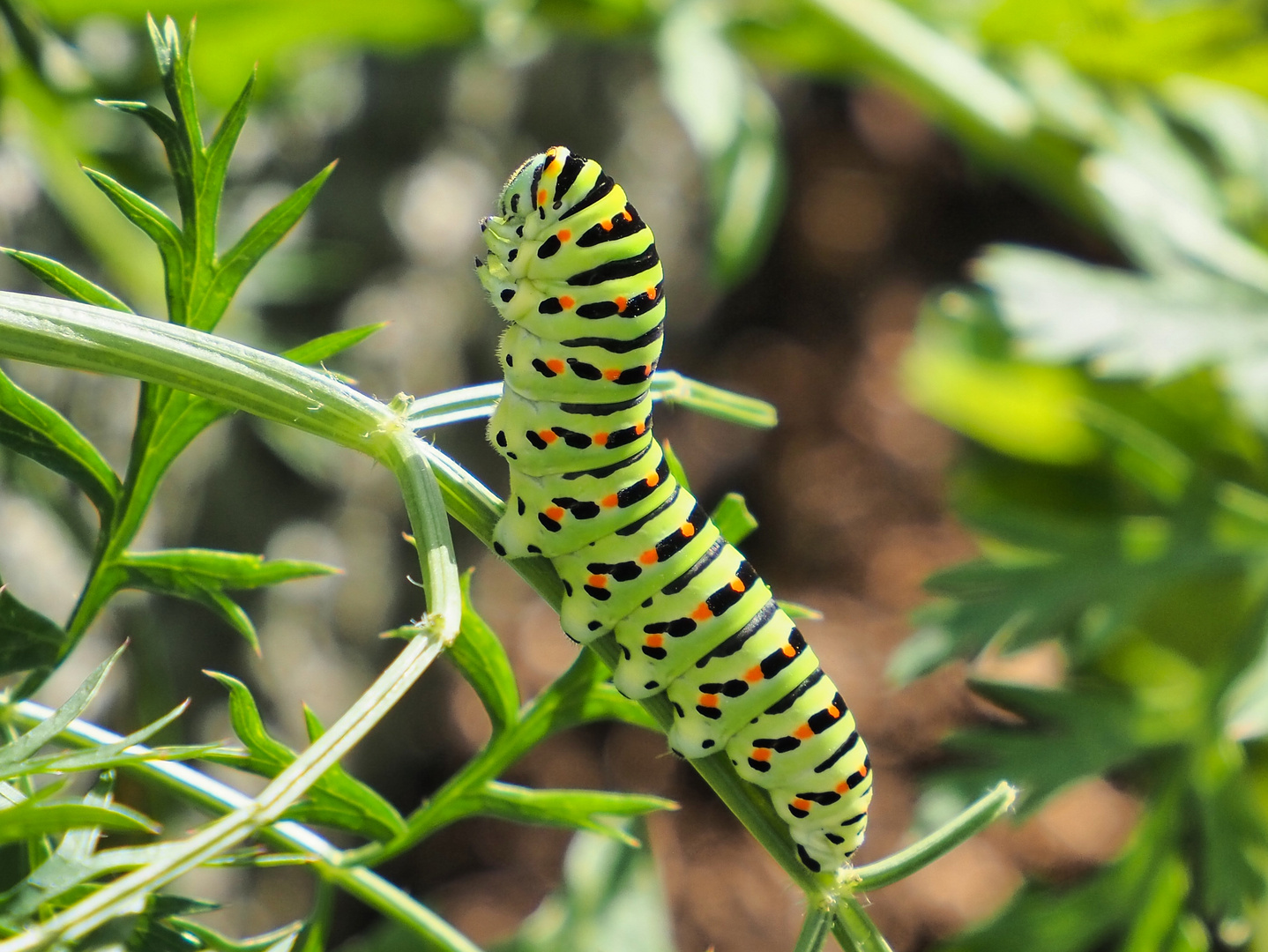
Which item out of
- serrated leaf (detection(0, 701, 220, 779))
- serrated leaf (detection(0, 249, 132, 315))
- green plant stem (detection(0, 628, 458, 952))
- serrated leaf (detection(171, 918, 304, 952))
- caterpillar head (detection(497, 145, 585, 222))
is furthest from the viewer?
caterpillar head (detection(497, 145, 585, 222))

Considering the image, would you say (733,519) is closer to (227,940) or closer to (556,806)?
(556,806)

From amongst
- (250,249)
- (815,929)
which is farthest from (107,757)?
(815,929)

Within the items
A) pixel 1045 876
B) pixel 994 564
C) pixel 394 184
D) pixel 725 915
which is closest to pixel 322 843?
pixel 994 564

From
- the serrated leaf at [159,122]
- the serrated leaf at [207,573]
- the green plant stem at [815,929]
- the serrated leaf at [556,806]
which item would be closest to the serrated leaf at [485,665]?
the serrated leaf at [556,806]

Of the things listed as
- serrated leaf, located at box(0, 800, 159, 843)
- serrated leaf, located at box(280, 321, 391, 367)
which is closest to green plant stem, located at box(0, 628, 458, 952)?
serrated leaf, located at box(0, 800, 159, 843)

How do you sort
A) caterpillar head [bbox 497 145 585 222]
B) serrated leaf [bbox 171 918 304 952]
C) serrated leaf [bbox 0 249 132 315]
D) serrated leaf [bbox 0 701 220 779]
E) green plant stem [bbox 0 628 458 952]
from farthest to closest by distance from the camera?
caterpillar head [bbox 497 145 585 222]
serrated leaf [bbox 171 918 304 952]
serrated leaf [bbox 0 249 132 315]
serrated leaf [bbox 0 701 220 779]
green plant stem [bbox 0 628 458 952]

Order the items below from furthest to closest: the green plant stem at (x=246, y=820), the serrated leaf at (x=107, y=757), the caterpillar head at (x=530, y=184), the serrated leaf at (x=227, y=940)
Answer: the caterpillar head at (x=530, y=184), the serrated leaf at (x=227, y=940), the serrated leaf at (x=107, y=757), the green plant stem at (x=246, y=820)

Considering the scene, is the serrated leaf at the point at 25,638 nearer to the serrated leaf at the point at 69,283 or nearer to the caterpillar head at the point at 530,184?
the serrated leaf at the point at 69,283

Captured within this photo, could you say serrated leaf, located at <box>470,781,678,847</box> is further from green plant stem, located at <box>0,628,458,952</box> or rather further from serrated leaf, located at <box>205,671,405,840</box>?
green plant stem, located at <box>0,628,458,952</box>
